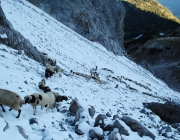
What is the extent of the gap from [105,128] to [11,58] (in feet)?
30.3

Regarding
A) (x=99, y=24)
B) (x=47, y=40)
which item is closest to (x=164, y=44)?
(x=99, y=24)

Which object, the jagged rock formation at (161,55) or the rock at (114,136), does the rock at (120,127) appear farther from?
the jagged rock formation at (161,55)

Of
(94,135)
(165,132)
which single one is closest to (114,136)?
(94,135)

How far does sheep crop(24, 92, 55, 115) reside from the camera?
36.1ft

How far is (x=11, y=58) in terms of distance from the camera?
58.5 ft

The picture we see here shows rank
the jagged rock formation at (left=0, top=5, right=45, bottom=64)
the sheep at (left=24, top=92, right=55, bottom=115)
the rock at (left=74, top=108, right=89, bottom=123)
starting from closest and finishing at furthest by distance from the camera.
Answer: the sheep at (left=24, top=92, right=55, bottom=115) < the rock at (left=74, top=108, right=89, bottom=123) < the jagged rock formation at (left=0, top=5, right=45, bottom=64)

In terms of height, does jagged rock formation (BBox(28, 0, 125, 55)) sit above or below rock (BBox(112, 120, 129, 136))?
above

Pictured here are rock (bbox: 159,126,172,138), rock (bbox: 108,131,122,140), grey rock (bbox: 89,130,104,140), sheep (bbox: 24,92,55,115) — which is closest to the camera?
rock (bbox: 108,131,122,140)

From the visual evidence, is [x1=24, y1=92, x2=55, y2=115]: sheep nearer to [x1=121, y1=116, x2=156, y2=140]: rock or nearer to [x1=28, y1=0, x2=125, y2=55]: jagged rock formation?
[x1=121, y1=116, x2=156, y2=140]: rock

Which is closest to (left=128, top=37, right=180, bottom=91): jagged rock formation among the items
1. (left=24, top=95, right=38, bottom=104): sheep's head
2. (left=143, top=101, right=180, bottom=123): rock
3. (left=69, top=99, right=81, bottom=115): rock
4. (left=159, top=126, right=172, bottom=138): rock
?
(left=143, top=101, right=180, bottom=123): rock

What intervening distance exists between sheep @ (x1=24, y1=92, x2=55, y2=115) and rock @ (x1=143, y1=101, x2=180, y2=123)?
10.1 m

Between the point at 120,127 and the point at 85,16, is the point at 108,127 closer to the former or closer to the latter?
the point at 120,127

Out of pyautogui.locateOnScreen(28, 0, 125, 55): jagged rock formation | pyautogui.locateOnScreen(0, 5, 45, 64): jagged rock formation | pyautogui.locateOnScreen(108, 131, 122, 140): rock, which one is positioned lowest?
pyautogui.locateOnScreen(0, 5, 45, 64): jagged rock formation

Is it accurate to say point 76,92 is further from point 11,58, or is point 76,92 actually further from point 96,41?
point 96,41
